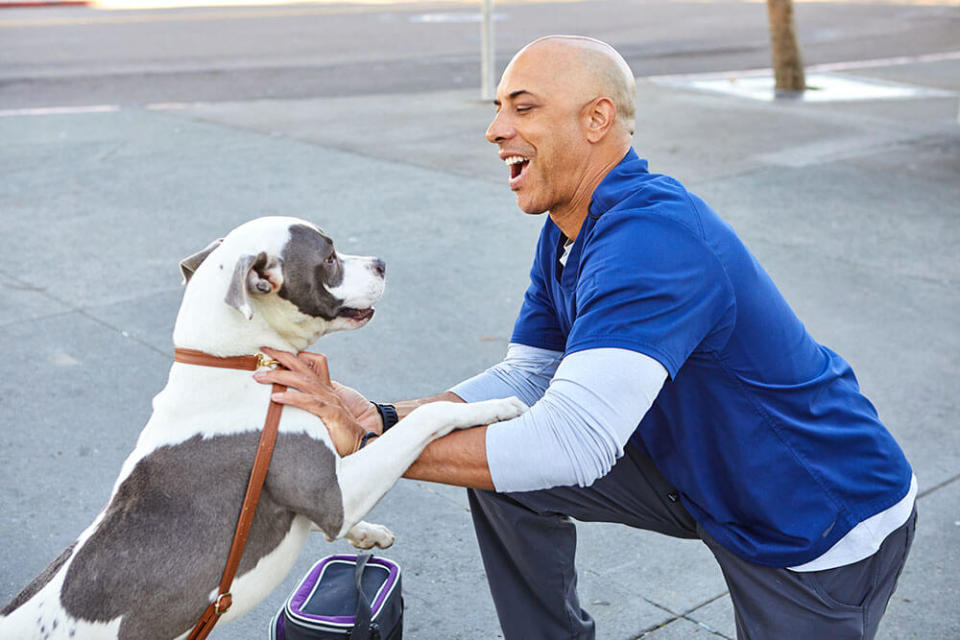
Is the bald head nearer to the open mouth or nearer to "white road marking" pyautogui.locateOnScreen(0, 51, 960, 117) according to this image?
the open mouth

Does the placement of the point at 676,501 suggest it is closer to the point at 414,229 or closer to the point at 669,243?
the point at 669,243

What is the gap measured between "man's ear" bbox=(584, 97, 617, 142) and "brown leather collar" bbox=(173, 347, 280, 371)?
1.00m

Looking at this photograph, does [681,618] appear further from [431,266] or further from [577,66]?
[431,266]

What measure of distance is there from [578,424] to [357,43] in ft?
55.0

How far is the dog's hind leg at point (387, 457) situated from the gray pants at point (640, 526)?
42 centimetres

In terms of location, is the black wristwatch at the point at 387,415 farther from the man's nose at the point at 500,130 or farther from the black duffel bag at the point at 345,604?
the man's nose at the point at 500,130

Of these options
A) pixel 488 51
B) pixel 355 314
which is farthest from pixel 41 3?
pixel 355 314

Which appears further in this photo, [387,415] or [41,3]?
[41,3]

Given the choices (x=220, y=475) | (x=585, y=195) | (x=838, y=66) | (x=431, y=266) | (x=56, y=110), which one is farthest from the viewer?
(x=838, y=66)

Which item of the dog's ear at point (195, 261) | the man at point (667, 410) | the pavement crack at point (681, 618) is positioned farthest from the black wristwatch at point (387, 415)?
the pavement crack at point (681, 618)

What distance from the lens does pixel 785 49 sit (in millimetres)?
12820

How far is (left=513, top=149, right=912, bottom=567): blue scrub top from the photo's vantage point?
2486 mm

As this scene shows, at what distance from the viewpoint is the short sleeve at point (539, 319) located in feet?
10.7

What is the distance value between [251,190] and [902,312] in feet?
15.2
